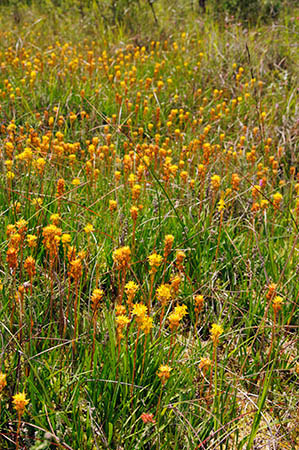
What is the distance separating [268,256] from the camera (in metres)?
2.44

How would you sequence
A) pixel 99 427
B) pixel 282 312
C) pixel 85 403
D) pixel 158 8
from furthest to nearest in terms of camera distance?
pixel 158 8, pixel 282 312, pixel 85 403, pixel 99 427

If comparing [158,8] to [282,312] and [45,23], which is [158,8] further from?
[282,312]

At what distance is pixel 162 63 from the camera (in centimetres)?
500

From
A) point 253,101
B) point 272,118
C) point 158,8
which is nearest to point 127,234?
point 272,118

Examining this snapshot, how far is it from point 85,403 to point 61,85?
3.56 meters

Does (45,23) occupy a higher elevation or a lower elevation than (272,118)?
higher

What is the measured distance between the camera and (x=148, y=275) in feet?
7.28

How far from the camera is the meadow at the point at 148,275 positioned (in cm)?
151

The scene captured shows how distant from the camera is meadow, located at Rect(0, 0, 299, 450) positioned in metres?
1.51

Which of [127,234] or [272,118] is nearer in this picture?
[127,234]

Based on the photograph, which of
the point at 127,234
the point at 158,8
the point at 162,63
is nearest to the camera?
the point at 127,234

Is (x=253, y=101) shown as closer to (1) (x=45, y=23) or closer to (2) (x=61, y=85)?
(2) (x=61, y=85)

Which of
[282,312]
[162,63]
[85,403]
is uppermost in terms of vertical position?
[162,63]

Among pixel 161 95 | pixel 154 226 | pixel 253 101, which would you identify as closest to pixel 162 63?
pixel 161 95
